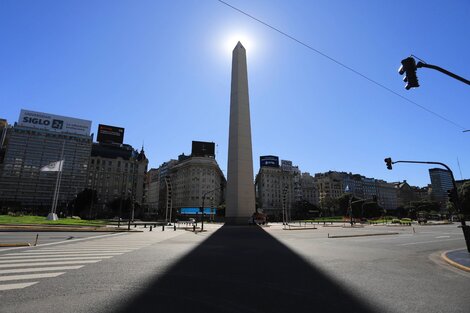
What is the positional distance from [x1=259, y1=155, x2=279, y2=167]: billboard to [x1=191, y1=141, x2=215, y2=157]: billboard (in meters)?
32.4

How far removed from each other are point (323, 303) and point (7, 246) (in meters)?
16.3

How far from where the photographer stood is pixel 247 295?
251 inches

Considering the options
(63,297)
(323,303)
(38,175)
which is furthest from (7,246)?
(38,175)

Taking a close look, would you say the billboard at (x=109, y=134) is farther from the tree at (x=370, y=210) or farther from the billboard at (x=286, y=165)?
the tree at (x=370, y=210)

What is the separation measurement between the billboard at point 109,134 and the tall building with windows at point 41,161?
2197 cm

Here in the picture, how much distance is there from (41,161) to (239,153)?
371 ft

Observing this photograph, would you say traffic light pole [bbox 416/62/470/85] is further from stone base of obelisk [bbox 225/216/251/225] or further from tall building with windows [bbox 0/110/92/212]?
tall building with windows [bbox 0/110/92/212]

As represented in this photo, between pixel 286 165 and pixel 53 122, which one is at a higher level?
pixel 53 122

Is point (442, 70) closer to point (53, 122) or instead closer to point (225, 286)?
point (225, 286)

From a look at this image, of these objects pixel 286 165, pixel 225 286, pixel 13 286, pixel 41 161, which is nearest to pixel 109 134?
pixel 41 161

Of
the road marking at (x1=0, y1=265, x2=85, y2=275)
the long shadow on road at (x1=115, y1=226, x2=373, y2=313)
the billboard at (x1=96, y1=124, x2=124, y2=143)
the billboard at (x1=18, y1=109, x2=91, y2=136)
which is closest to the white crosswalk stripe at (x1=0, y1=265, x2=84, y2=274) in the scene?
the road marking at (x1=0, y1=265, x2=85, y2=275)

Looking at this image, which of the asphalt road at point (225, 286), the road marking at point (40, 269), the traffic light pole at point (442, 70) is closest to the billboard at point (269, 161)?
the asphalt road at point (225, 286)

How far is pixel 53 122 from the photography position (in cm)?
11075

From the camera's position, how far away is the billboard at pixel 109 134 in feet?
340
